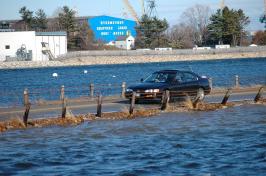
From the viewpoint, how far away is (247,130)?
23250 mm

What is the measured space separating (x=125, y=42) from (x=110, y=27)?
1553 cm

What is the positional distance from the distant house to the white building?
3467 centimetres

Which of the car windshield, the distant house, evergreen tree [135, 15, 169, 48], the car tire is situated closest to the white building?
evergreen tree [135, 15, 169, 48]

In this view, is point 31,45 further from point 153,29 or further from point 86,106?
point 86,106

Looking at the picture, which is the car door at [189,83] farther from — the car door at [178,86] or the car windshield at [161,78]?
the car windshield at [161,78]

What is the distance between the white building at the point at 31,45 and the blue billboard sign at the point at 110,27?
48.0 m

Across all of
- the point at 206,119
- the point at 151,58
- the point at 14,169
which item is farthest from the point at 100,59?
the point at 14,169

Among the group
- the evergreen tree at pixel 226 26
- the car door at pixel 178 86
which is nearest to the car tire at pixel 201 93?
the car door at pixel 178 86

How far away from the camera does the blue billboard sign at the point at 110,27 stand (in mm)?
185125

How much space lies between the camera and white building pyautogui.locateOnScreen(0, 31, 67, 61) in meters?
127

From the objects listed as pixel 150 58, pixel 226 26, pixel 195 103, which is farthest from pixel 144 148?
pixel 226 26

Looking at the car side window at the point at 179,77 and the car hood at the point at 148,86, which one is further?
the car side window at the point at 179,77

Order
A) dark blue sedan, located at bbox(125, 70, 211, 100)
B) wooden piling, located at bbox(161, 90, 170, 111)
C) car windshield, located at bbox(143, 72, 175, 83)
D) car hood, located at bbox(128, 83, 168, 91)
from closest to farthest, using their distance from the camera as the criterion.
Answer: wooden piling, located at bbox(161, 90, 170, 111), dark blue sedan, located at bbox(125, 70, 211, 100), car hood, located at bbox(128, 83, 168, 91), car windshield, located at bbox(143, 72, 175, 83)

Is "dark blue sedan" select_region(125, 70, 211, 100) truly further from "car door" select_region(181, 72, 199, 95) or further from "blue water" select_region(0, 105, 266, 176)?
"blue water" select_region(0, 105, 266, 176)
